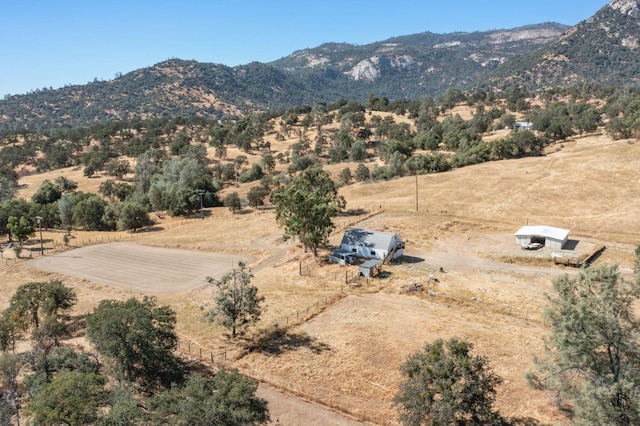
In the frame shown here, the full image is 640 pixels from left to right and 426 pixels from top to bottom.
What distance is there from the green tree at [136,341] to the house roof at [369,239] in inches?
1264

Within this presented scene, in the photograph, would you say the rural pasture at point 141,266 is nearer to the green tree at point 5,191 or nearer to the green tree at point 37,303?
the green tree at point 37,303

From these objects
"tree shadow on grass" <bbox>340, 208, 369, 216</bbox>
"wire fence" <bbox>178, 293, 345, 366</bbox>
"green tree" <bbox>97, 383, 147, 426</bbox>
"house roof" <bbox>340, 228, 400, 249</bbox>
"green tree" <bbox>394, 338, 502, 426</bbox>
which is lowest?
"wire fence" <bbox>178, 293, 345, 366</bbox>

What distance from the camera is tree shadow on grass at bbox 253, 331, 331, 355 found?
3853 cm

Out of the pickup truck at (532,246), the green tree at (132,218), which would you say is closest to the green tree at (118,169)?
the green tree at (132,218)

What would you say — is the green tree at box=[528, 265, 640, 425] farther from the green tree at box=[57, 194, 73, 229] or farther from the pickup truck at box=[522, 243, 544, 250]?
the green tree at box=[57, 194, 73, 229]

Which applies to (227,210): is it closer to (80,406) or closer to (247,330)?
(247,330)

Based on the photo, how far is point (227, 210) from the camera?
97938mm

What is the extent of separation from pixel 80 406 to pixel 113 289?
114 feet

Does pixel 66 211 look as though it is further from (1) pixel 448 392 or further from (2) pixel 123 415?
(1) pixel 448 392

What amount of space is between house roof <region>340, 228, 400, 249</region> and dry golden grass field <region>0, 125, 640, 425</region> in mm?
3647

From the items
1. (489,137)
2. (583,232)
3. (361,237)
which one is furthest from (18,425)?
(489,137)

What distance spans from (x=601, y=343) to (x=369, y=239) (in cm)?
4022

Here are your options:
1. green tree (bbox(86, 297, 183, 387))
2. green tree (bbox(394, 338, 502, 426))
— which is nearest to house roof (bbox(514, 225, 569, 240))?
green tree (bbox(394, 338, 502, 426))

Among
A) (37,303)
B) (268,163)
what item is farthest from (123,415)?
(268,163)
